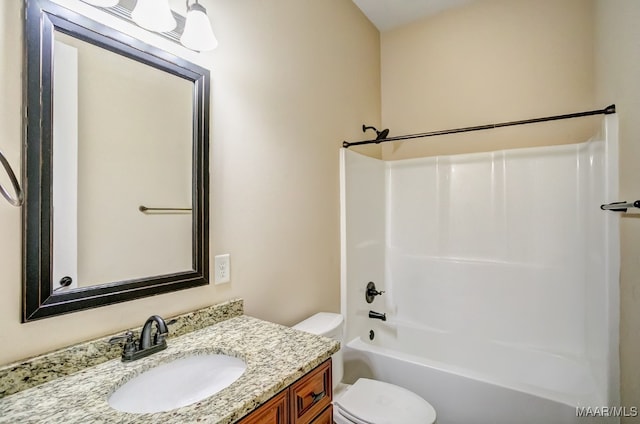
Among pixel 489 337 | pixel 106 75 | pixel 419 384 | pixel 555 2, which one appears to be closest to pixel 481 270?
pixel 489 337

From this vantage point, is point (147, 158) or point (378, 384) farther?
point (378, 384)

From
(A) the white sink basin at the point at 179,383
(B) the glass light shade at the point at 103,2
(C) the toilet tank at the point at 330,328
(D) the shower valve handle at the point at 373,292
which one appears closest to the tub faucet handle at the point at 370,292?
(D) the shower valve handle at the point at 373,292

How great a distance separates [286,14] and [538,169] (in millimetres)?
1916

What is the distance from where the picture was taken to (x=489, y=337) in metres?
2.23

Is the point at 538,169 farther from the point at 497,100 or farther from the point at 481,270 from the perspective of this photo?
the point at 481,270

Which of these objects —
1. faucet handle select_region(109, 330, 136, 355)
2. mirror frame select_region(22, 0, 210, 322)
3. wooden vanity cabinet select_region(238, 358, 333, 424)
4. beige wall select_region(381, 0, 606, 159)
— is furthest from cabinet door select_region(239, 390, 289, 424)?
beige wall select_region(381, 0, 606, 159)

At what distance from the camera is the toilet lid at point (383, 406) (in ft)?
4.53

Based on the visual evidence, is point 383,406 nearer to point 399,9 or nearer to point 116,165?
point 116,165

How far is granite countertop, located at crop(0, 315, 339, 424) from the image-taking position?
66 cm

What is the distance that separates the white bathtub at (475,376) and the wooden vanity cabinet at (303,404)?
950 millimetres

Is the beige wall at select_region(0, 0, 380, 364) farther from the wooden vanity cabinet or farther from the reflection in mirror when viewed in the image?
the wooden vanity cabinet

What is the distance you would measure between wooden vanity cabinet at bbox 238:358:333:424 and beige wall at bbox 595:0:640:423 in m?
1.29

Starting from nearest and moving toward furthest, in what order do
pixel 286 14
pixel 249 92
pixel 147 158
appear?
pixel 147 158, pixel 249 92, pixel 286 14

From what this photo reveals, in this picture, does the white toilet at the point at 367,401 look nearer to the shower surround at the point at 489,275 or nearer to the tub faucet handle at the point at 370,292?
the shower surround at the point at 489,275
